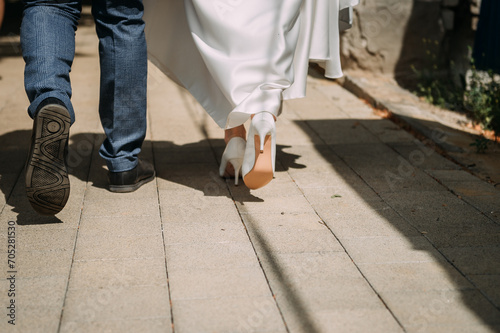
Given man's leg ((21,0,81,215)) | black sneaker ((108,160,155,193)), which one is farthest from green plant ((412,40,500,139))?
man's leg ((21,0,81,215))

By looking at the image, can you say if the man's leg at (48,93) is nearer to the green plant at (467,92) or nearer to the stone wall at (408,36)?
the green plant at (467,92)

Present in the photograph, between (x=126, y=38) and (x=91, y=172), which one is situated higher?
(x=126, y=38)

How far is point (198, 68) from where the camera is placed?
3.59 m

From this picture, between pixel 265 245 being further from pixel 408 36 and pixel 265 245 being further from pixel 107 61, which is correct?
pixel 408 36

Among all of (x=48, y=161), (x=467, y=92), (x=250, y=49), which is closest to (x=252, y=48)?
(x=250, y=49)

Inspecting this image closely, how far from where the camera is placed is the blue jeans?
303 cm

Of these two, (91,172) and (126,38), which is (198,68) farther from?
(91,172)

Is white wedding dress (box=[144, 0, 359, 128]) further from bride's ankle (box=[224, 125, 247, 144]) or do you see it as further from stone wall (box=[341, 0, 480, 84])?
stone wall (box=[341, 0, 480, 84])

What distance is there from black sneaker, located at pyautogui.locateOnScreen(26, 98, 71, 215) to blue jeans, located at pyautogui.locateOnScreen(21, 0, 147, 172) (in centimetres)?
16

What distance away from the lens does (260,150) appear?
3.10 metres

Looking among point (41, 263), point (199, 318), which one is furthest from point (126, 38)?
point (199, 318)

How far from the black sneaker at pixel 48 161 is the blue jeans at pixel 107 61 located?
16cm

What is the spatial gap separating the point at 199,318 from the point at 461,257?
3.79 feet

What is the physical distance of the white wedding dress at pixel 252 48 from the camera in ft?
10.5
